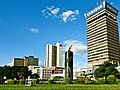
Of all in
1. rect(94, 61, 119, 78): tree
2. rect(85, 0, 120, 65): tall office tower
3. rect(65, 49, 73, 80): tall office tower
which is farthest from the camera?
rect(85, 0, 120, 65): tall office tower

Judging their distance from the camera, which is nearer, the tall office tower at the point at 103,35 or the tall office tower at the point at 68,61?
the tall office tower at the point at 68,61

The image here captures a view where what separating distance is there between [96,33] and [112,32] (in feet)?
40.7

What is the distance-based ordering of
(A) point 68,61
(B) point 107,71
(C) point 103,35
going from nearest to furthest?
(A) point 68,61, (B) point 107,71, (C) point 103,35

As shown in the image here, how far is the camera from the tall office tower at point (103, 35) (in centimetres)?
16338

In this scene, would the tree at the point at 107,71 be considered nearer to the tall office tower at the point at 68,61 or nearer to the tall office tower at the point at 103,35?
the tall office tower at the point at 68,61

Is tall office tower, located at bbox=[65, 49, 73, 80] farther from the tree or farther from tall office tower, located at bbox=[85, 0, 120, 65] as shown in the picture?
tall office tower, located at bbox=[85, 0, 120, 65]

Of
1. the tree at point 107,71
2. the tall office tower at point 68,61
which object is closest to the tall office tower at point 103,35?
the tree at point 107,71

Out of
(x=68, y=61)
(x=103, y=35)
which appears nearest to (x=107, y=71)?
(x=68, y=61)

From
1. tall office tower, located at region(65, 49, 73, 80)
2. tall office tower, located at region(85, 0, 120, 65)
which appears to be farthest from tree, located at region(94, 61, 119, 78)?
tall office tower, located at region(85, 0, 120, 65)

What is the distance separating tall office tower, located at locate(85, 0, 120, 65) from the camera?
16338 centimetres

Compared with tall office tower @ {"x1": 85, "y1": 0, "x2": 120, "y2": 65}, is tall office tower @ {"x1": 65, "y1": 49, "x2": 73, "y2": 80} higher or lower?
lower

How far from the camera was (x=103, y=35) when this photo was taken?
6604 inches

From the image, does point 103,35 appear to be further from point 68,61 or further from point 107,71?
point 68,61

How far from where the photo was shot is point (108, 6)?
176125 mm
